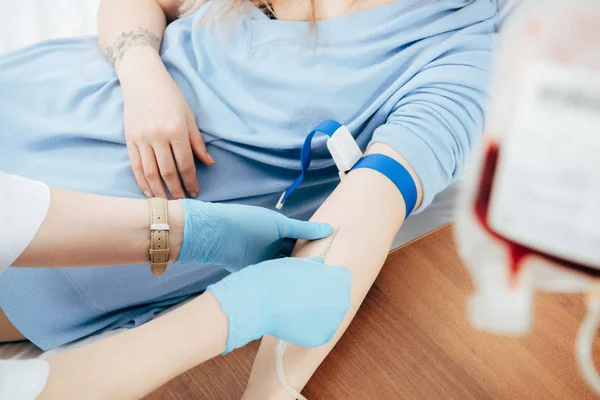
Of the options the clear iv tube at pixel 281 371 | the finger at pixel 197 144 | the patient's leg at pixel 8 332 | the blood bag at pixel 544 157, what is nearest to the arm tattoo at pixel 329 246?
the clear iv tube at pixel 281 371

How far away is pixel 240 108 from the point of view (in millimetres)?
818

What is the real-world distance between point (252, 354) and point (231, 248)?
149mm

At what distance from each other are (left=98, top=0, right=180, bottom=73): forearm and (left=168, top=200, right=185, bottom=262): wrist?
327 millimetres

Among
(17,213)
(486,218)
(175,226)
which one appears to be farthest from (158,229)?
A: (486,218)

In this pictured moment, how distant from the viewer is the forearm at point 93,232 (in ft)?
1.90

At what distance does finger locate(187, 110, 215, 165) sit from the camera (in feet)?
2.59

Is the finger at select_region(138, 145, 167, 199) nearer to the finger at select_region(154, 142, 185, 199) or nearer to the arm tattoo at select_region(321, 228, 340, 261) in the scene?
the finger at select_region(154, 142, 185, 199)

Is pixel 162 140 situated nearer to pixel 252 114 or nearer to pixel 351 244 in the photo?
pixel 252 114

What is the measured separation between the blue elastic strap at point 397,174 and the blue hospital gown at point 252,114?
0.02 metres

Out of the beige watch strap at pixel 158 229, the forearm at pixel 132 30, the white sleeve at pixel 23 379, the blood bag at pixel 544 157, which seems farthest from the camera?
the forearm at pixel 132 30

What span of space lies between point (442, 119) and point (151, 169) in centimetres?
45

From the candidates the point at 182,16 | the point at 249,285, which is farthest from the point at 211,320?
the point at 182,16

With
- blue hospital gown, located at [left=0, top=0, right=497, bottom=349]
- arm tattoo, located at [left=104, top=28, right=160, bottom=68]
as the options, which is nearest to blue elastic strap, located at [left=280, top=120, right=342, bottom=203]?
blue hospital gown, located at [left=0, top=0, right=497, bottom=349]

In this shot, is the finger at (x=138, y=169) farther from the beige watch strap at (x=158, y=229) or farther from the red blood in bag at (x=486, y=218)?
the red blood in bag at (x=486, y=218)
